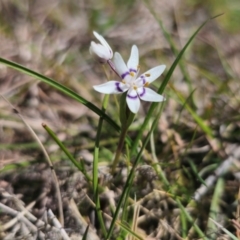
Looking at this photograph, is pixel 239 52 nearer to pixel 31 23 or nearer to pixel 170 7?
pixel 170 7

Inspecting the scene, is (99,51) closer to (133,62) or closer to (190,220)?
(133,62)

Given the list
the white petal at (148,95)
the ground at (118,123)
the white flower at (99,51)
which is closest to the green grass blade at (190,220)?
the ground at (118,123)

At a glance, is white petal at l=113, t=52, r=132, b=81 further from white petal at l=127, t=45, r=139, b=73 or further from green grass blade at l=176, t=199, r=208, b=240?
green grass blade at l=176, t=199, r=208, b=240

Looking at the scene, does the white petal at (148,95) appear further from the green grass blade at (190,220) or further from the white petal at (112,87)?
the green grass blade at (190,220)

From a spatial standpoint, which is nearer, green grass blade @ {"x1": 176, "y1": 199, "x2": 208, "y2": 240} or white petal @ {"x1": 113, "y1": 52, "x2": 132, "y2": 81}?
white petal @ {"x1": 113, "y1": 52, "x2": 132, "y2": 81}

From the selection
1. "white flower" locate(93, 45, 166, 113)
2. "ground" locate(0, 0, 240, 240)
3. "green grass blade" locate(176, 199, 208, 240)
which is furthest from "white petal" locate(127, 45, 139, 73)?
"green grass blade" locate(176, 199, 208, 240)

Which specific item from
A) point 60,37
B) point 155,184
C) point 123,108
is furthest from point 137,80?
point 60,37
